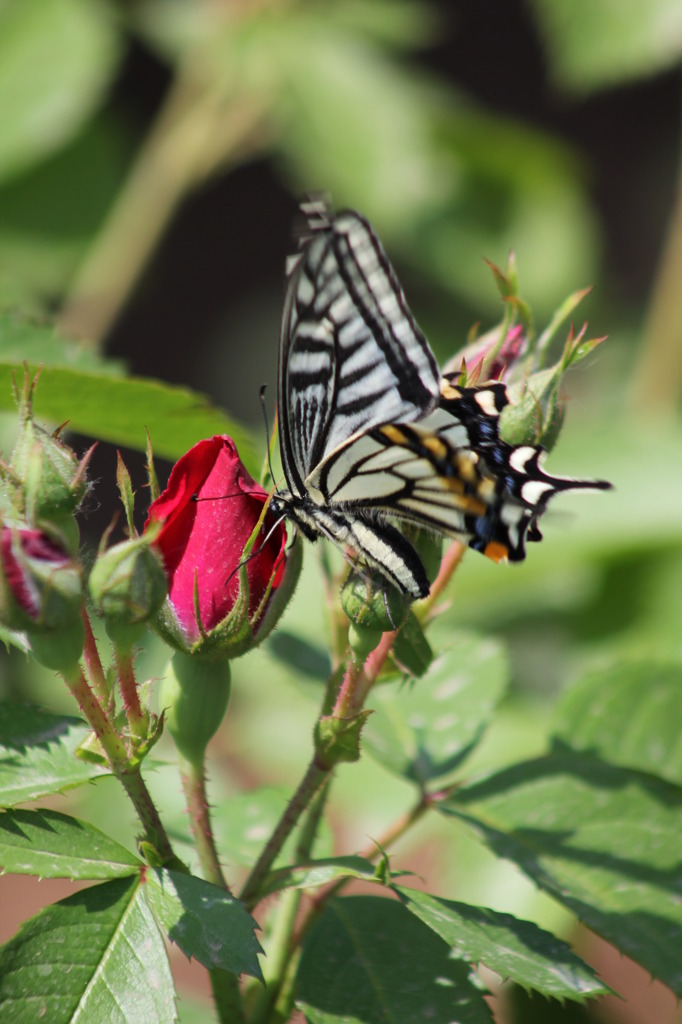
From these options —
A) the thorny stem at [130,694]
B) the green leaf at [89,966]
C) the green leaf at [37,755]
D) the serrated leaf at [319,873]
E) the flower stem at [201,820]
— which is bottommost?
the green leaf at [89,966]

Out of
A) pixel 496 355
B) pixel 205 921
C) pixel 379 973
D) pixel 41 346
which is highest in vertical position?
pixel 41 346

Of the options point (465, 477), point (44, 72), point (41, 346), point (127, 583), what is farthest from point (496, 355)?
point (44, 72)

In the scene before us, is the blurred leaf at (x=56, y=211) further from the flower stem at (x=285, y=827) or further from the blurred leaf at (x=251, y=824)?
the flower stem at (x=285, y=827)

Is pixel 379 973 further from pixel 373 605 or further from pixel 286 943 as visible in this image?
pixel 373 605

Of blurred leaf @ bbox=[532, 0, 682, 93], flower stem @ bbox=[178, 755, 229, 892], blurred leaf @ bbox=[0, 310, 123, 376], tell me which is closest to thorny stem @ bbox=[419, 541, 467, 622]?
flower stem @ bbox=[178, 755, 229, 892]

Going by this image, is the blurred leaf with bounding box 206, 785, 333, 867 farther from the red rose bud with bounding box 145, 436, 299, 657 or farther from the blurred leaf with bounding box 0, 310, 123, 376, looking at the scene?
the blurred leaf with bounding box 0, 310, 123, 376

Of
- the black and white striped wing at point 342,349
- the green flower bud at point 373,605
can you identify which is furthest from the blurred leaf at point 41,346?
the green flower bud at point 373,605
